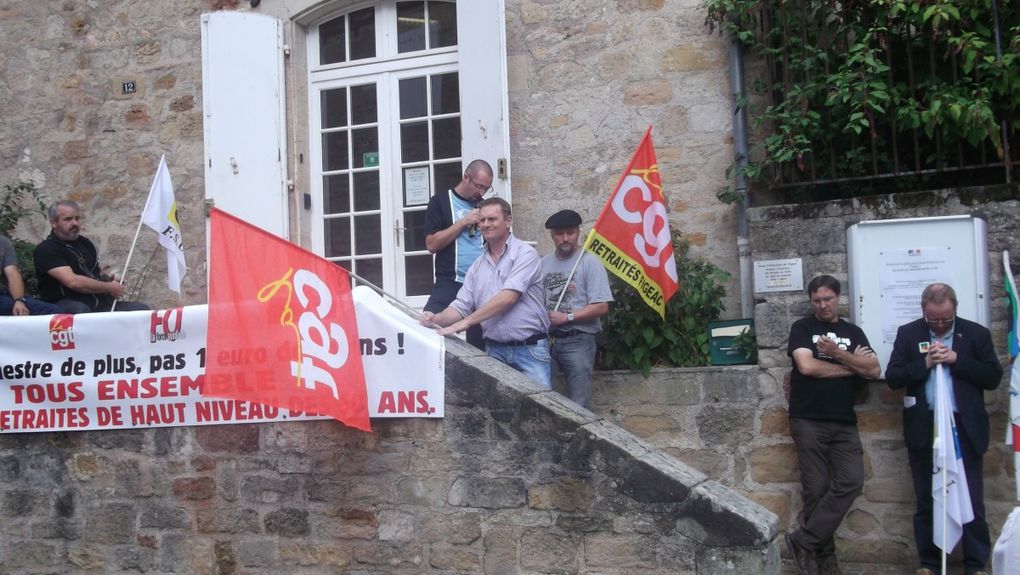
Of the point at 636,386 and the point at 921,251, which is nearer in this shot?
the point at 921,251

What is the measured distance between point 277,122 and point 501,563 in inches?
176

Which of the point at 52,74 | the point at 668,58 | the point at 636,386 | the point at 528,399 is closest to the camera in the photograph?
the point at 528,399

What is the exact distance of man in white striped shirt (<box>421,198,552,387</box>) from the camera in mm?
5613

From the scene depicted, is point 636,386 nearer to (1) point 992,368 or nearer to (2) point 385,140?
(1) point 992,368

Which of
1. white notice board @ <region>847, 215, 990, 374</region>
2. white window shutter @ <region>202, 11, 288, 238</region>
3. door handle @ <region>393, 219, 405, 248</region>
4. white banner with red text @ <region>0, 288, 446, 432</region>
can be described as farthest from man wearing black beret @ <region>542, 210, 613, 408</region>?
white window shutter @ <region>202, 11, 288, 238</region>

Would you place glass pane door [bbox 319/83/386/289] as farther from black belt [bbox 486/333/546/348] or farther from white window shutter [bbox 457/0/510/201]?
black belt [bbox 486/333/546/348]

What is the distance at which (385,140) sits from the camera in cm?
817

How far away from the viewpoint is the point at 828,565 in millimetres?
5875

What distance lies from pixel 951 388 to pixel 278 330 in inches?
146

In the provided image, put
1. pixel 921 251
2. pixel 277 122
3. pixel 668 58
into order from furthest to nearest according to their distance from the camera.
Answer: pixel 277 122 < pixel 668 58 < pixel 921 251

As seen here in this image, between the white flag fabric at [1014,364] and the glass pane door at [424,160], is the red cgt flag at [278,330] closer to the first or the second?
the glass pane door at [424,160]

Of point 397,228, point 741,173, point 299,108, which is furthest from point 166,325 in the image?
point 741,173

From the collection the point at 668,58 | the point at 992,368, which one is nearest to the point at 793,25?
the point at 668,58

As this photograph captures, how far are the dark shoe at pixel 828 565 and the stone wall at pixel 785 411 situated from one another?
10.8 inches
